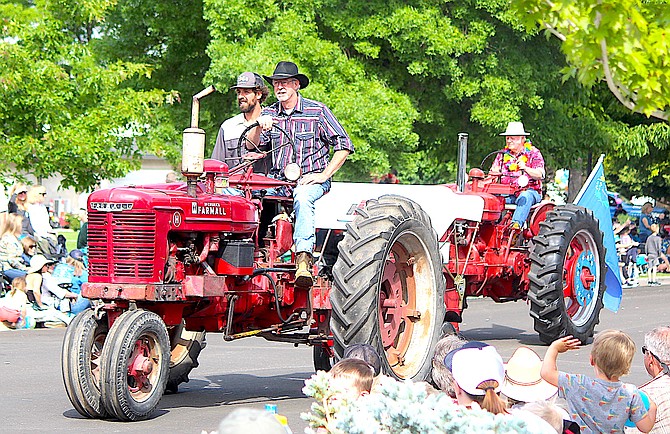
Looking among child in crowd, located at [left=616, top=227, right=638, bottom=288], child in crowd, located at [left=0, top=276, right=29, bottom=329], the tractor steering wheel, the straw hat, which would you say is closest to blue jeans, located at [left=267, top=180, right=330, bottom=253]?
the tractor steering wheel

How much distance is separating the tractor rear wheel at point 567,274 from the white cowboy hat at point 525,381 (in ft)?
26.9

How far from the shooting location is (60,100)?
2009 centimetres

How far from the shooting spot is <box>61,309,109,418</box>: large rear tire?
8.96 meters

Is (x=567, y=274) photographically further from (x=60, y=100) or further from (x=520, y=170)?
(x=60, y=100)

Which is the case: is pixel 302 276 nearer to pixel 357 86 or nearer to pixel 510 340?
pixel 510 340

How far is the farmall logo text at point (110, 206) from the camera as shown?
927 centimetres

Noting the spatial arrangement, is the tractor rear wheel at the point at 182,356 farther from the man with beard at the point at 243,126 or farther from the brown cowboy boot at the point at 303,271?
the man with beard at the point at 243,126

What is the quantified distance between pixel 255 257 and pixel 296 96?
1443mm

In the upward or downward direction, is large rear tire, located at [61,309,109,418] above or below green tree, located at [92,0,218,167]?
below

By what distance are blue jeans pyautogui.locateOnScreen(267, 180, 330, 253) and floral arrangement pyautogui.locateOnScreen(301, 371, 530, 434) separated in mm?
5191

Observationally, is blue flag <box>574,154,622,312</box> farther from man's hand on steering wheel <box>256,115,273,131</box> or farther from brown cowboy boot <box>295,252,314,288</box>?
man's hand on steering wheel <box>256,115,273,131</box>

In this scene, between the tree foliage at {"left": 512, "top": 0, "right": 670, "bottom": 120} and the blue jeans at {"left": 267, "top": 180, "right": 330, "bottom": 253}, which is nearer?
the tree foliage at {"left": 512, "top": 0, "right": 670, "bottom": 120}

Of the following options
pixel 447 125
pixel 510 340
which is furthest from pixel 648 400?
pixel 447 125

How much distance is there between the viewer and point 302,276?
10.0 m
